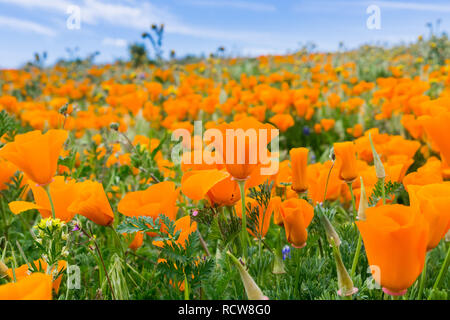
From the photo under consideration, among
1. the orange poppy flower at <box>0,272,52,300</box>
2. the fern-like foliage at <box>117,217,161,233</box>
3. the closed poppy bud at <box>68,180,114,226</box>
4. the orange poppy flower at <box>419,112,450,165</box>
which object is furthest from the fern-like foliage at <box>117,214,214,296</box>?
the orange poppy flower at <box>419,112,450,165</box>

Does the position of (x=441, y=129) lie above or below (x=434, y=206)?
above

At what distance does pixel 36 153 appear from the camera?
765 mm

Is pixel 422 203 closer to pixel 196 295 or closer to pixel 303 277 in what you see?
pixel 303 277

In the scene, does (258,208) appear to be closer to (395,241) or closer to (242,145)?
(242,145)

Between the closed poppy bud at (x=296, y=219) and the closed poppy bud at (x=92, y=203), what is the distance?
349 mm

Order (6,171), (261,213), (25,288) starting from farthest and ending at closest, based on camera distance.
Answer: (6,171) → (261,213) → (25,288)

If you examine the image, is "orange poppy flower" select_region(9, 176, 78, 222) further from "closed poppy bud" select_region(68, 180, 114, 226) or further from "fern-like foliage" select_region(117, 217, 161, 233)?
"fern-like foliage" select_region(117, 217, 161, 233)

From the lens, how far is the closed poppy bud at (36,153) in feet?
2.47

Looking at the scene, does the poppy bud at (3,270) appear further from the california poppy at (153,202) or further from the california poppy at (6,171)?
the california poppy at (6,171)

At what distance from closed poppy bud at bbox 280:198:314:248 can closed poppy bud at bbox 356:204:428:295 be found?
219 mm

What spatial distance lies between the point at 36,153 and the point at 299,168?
0.53 metres

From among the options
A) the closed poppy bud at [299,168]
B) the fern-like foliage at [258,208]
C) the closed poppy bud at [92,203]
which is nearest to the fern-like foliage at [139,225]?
the closed poppy bud at [92,203]

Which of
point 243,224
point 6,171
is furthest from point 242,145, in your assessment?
point 6,171
